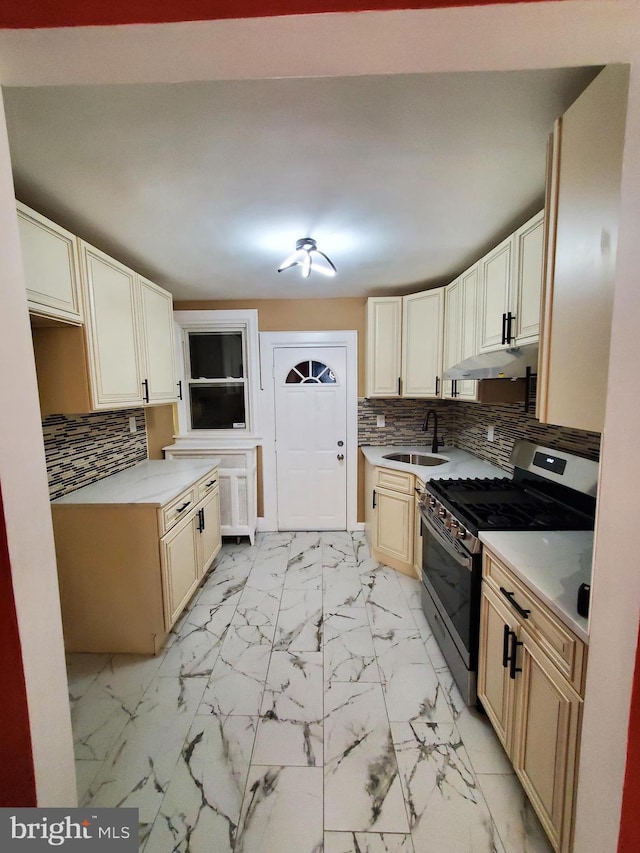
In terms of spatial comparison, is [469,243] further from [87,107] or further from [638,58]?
[87,107]

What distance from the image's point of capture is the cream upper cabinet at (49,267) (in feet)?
4.50

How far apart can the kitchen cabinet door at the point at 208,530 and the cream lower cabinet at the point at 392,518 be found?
1.32 metres

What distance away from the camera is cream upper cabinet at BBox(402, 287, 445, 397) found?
264 centimetres

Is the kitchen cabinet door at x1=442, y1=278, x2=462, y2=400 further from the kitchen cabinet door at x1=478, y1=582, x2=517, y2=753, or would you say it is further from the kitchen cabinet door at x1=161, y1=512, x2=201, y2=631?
the kitchen cabinet door at x1=161, y1=512, x2=201, y2=631

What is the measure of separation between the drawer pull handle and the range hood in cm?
93

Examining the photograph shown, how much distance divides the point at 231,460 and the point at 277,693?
6.08 feet

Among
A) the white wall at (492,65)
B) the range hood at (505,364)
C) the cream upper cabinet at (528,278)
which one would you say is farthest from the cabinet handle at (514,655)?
the cream upper cabinet at (528,278)

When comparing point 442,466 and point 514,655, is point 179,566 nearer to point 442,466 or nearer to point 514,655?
point 514,655

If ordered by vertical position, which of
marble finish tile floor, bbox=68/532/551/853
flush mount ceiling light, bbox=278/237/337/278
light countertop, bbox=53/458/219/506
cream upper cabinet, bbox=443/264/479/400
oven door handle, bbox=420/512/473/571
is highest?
flush mount ceiling light, bbox=278/237/337/278

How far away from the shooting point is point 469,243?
1.95 metres

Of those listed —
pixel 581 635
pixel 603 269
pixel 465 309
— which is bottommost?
pixel 581 635

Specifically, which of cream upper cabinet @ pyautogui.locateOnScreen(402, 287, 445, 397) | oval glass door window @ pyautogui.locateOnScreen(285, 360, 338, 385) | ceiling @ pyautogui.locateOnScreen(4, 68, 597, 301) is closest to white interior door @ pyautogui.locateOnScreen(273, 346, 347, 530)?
oval glass door window @ pyautogui.locateOnScreen(285, 360, 338, 385)

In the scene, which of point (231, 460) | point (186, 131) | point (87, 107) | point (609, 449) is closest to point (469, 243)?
point (186, 131)

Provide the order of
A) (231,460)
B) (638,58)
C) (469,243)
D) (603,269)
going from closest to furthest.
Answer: (638,58) < (603,269) < (469,243) < (231,460)
